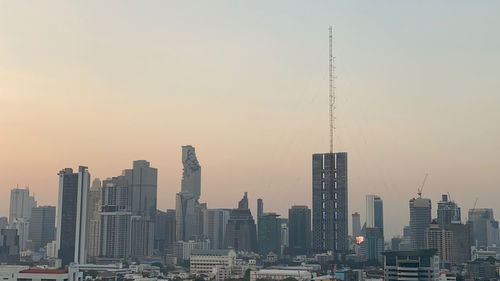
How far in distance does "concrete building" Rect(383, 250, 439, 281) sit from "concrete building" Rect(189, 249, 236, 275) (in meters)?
63.7

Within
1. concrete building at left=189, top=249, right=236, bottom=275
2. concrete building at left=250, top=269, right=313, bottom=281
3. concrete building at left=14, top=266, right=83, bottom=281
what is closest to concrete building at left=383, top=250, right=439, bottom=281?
concrete building at left=250, top=269, right=313, bottom=281

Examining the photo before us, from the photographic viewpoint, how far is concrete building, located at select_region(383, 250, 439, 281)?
372 feet

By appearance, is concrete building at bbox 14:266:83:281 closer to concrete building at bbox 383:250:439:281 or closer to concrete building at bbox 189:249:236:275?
concrete building at bbox 383:250:439:281

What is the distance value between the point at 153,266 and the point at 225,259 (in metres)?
35.7

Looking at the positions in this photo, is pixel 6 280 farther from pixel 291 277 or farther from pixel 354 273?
pixel 354 273

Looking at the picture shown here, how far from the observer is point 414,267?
373 feet

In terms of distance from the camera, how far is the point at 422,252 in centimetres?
11438

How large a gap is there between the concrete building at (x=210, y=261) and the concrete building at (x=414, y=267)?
63.7 m

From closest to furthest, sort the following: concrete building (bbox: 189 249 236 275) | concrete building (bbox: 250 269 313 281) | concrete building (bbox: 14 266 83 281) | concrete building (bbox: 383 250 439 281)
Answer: concrete building (bbox: 14 266 83 281) → concrete building (bbox: 383 250 439 281) → concrete building (bbox: 250 269 313 281) → concrete building (bbox: 189 249 236 275)

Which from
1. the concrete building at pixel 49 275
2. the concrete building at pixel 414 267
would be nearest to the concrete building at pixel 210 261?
the concrete building at pixel 414 267

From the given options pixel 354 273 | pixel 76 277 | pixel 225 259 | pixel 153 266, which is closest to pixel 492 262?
pixel 354 273

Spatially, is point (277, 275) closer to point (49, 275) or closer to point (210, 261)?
point (210, 261)

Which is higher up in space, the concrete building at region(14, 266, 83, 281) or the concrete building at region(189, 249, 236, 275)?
the concrete building at region(14, 266, 83, 281)

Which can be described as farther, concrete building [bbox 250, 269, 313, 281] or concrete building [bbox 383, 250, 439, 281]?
concrete building [bbox 250, 269, 313, 281]
